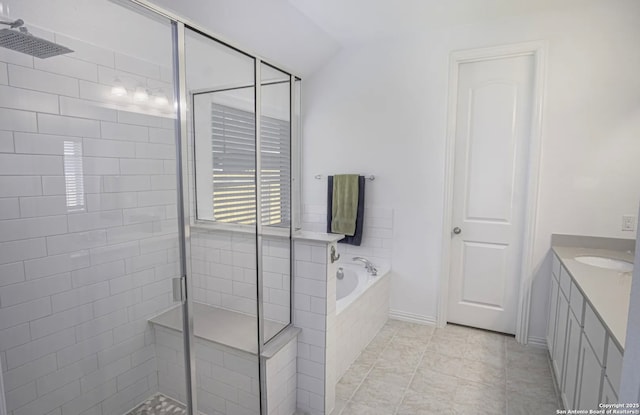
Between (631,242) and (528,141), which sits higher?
(528,141)

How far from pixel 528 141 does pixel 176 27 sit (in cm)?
266

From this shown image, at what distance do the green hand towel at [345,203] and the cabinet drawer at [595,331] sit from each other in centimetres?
195

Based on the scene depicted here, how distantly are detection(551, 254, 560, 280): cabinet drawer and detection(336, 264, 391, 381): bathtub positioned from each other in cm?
130

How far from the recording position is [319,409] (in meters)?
2.04

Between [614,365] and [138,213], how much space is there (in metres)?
2.28

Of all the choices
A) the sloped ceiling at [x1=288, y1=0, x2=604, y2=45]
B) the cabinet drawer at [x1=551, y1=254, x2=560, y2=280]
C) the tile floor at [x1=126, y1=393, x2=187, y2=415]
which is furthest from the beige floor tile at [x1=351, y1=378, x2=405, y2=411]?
the sloped ceiling at [x1=288, y1=0, x2=604, y2=45]

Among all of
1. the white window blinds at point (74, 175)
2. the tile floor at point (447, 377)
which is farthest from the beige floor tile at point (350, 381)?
the white window blinds at point (74, 175)

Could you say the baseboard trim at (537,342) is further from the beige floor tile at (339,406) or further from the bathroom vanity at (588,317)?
the beige floor tile at (339,406)

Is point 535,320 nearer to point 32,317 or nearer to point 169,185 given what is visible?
point 169,185

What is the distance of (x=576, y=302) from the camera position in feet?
6.11

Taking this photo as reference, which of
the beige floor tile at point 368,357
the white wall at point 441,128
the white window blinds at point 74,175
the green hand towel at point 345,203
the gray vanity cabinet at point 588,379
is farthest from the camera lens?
the green hand towel at point 345,203

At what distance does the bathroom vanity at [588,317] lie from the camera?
1352 mm

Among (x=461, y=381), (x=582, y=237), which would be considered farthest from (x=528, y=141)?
(x=461, y=381)

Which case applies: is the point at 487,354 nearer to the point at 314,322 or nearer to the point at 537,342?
the point at 537,342
